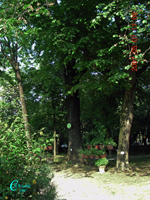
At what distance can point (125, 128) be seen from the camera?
9.96 metres

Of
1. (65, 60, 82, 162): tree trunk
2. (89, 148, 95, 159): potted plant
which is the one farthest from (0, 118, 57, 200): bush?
(65, 60, 82, 162): tree trunk

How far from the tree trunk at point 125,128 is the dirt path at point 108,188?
0.94 m

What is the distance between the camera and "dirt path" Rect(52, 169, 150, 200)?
5883mm

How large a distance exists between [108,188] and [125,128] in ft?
12.3

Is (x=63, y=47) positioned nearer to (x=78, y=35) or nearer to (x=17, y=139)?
(x=78, y=35)

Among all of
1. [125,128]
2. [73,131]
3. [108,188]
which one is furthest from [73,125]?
[108,188]

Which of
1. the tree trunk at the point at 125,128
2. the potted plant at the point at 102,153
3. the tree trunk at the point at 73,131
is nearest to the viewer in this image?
the tree trunk at the point at 125,128

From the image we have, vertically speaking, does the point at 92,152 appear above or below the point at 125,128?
below

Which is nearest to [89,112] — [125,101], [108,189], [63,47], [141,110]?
[141,110]

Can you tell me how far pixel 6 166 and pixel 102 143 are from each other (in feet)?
27.3

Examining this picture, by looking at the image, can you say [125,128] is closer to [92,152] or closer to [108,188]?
[92,152]

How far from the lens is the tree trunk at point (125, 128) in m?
9.66

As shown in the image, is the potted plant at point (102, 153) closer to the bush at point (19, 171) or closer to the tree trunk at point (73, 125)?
the tree trunk at point (73, 125)

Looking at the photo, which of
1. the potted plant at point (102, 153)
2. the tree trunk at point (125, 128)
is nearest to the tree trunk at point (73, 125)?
the potted plant at point (102, 153)
